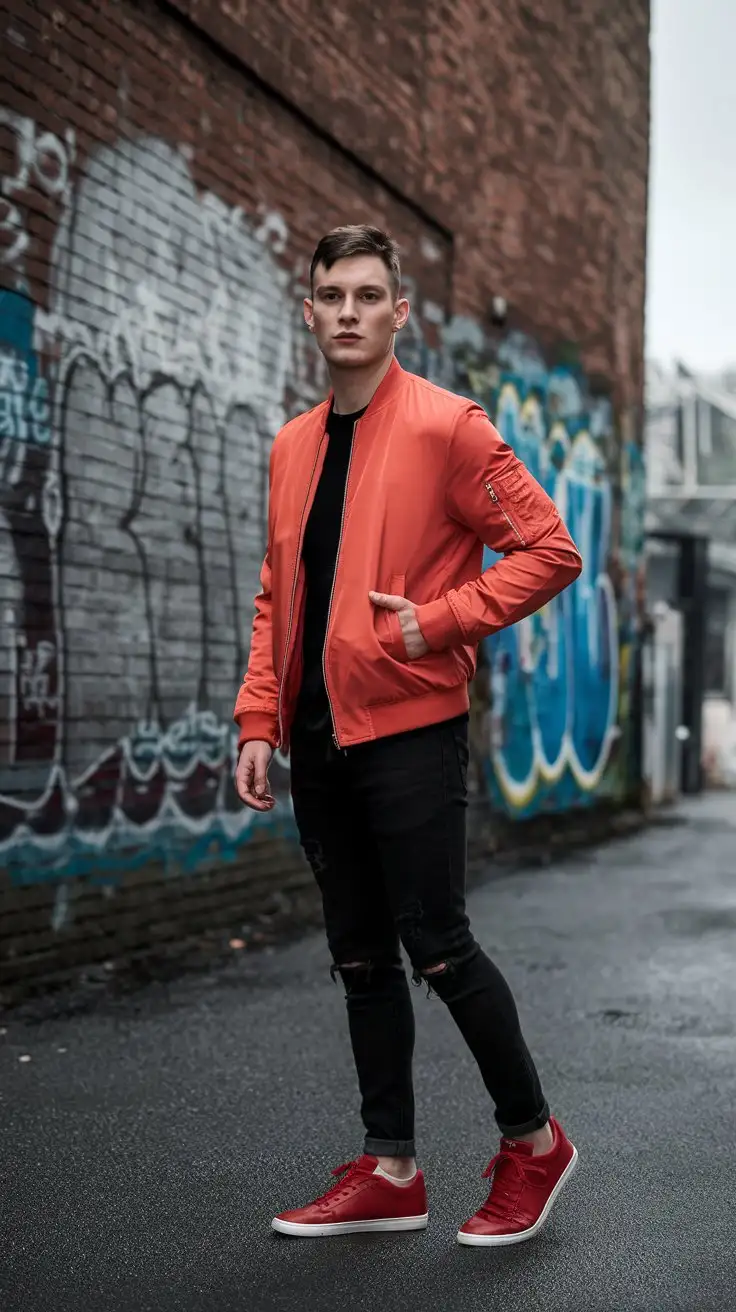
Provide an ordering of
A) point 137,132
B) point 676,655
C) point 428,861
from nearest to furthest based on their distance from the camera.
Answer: point 428,861 → point 137,132 → point 676,655

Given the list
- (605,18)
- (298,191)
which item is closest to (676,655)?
(605,18)

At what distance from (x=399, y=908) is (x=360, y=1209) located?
0.68 meters

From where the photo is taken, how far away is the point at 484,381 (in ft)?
35.0

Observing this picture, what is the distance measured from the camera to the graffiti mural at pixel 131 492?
5703 millimetres

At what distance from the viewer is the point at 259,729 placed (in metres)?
3.27

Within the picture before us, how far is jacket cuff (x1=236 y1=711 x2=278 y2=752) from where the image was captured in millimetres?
3258

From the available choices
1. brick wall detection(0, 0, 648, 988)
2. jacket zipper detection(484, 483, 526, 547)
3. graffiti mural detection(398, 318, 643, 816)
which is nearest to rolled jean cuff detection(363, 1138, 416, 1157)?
jacket zipper detection(484, 483, 526, 547)

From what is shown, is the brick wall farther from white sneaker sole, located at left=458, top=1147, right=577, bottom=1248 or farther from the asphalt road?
white sneaker sole, located at left=458, top=1147, right=577, bottom=1248

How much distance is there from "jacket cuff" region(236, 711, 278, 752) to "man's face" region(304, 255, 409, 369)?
782mm

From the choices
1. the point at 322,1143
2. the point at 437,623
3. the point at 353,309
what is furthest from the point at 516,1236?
the point at 353,309

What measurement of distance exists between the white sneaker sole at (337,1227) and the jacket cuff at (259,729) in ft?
3.36

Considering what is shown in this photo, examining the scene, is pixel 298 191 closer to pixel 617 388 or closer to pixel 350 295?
pixel 350 295

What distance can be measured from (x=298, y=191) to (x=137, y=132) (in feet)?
5.14

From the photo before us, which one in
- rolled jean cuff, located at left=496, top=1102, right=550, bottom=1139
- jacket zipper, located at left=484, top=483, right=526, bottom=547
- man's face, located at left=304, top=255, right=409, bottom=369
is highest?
man's face, located at left=304, top=255, right=409, bottom=369
